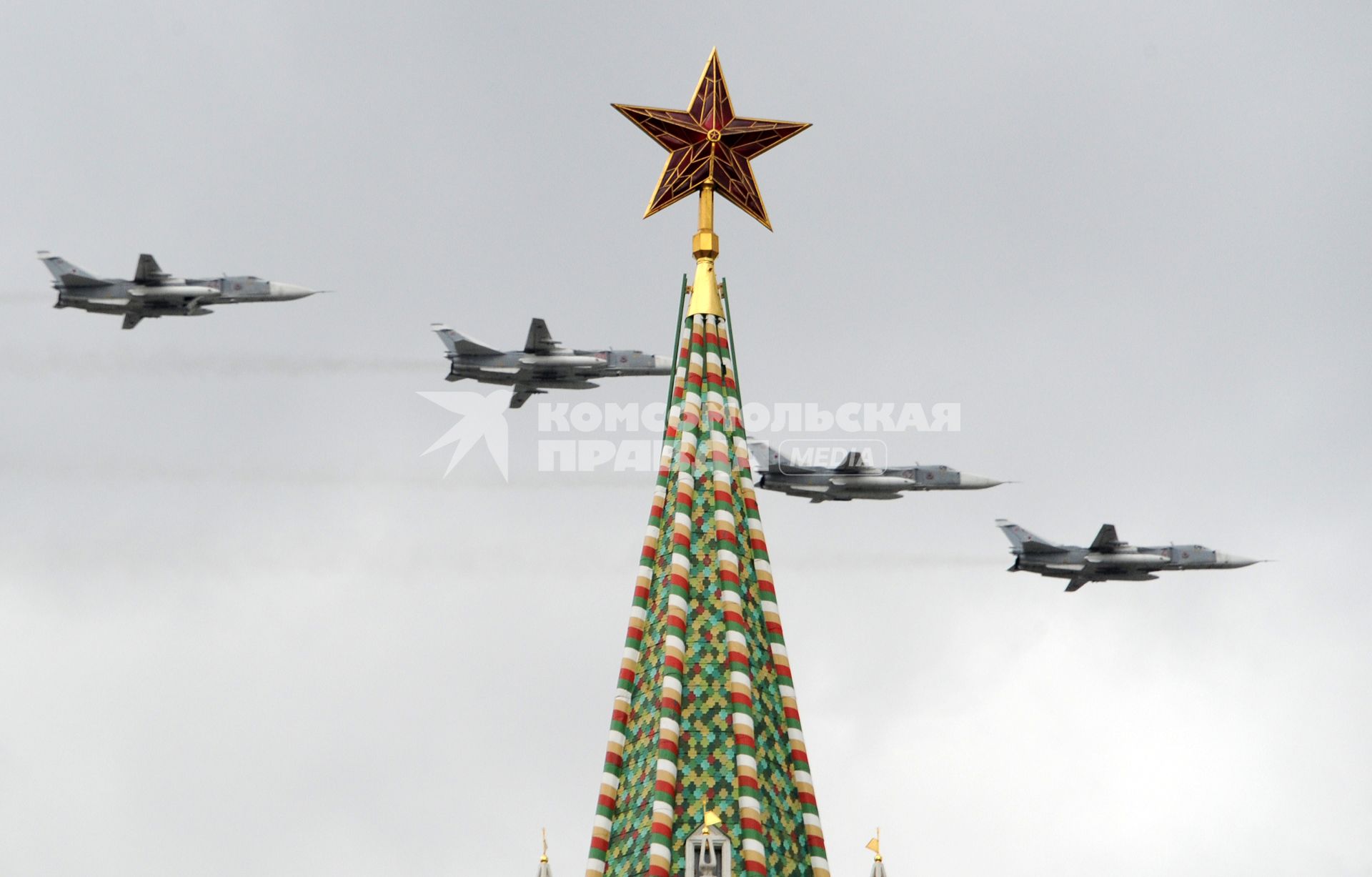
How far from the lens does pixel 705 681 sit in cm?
6681

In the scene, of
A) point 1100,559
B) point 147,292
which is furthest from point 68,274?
point 1100,559

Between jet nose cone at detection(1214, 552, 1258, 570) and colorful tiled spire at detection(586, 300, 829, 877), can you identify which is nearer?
colorful tiled spire at detection(586, 300, 829, 877)

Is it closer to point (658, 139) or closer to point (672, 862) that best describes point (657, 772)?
point (672, 862)

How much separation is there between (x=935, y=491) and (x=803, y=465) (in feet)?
32.4

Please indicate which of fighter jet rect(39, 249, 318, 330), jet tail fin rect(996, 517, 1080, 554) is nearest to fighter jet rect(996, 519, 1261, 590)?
jet tail fin rect(996, 517, 1080, 554)

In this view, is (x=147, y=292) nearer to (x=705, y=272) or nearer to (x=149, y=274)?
(x=149, y=274)

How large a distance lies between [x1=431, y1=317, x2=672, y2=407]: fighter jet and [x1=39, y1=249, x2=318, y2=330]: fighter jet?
9446 millimetres

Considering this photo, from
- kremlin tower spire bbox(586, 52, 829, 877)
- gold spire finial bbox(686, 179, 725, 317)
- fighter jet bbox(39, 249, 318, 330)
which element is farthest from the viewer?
fighter jet bbox(39, 249, 318, 330)

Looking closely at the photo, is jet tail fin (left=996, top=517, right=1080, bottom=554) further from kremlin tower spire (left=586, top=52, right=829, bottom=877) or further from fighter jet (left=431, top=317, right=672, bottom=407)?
kremlin tower spire (left=586, top=52, right=829, bottom=877)

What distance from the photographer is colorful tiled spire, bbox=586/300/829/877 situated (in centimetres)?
6462

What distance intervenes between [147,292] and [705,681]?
185 feet

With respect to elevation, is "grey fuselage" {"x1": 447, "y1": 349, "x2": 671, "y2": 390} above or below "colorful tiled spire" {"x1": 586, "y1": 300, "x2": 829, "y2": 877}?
above

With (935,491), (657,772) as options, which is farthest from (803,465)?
(657,772)

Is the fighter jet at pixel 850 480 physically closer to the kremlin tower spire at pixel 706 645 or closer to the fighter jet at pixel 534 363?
the fighter jet at pixel 534 363
